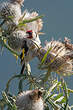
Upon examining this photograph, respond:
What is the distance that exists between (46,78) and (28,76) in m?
0.10

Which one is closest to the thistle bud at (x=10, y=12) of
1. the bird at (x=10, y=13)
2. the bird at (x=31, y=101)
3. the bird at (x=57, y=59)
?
the bird at (x=10, y=13)

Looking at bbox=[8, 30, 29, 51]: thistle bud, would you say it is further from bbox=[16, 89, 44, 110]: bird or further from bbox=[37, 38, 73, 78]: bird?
bbox=[16, 89, 44, 110]: bird

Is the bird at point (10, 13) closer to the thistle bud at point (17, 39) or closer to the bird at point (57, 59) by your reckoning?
the thistle bud at point (17, 39)

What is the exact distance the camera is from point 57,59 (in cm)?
189

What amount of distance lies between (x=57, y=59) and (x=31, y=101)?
0.31 m

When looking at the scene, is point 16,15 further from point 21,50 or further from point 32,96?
point 32,96

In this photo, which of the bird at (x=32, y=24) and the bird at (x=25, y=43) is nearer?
the bird at (x=25, y=43)

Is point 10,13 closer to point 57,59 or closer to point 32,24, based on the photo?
point 32,24

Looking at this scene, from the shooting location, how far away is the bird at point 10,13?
1985 millimetres

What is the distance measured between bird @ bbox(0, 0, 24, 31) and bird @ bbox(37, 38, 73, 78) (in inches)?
8.6

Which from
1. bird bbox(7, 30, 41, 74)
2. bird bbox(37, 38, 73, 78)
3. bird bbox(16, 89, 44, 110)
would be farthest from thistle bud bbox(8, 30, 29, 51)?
bird bbox(16, 89, 44, 110)

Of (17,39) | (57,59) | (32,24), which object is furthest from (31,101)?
(32,24)

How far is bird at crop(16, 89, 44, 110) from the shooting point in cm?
167

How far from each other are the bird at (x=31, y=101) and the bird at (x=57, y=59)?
0.24 m
